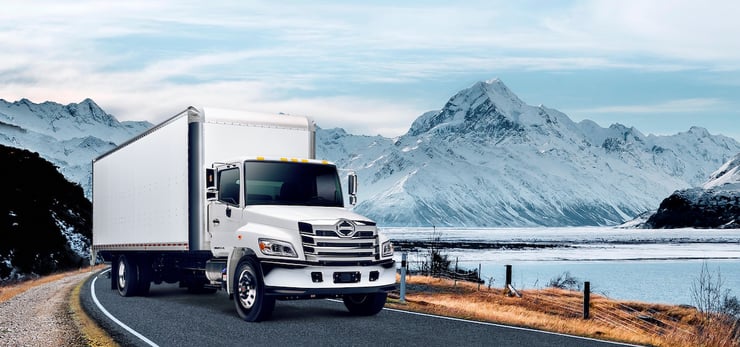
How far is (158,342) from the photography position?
13625 mm

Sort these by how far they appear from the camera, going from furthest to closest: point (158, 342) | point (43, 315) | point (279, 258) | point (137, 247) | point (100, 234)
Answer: point (100, 234)
point (137, 247)
point (43, 315)
point (279, 258)
point (158, 342)

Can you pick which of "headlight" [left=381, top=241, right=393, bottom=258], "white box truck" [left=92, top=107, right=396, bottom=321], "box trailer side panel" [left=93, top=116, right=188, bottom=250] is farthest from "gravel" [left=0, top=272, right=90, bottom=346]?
"headlight" [left=381, top=241, right=393, bottom=258]

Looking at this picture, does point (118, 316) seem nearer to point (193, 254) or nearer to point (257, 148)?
point (193, 254)

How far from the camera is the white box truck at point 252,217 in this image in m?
15.2

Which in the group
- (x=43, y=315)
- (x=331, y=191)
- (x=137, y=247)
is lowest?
(x=43, y=315)

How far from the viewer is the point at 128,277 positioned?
22281mm

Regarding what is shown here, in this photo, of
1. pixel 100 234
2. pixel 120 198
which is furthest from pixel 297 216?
pixel 100 234

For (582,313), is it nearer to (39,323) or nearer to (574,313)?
(574,313)

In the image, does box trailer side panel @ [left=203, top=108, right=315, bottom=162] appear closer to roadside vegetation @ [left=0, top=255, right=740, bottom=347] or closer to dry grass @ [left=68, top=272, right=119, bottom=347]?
dry grass @ [left=68, top=272, right=119, bottom=347]

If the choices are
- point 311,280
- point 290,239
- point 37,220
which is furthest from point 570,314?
point 37,220

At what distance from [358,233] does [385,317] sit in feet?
7.83

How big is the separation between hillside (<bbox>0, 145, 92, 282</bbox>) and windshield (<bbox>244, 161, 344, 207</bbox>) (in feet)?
158

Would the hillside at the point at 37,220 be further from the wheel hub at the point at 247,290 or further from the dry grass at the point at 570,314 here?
the wheel hub at the point at 247,290

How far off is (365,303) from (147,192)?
6886 mm
